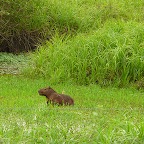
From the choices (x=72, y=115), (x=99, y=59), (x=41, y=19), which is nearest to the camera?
(x=72, y=115)

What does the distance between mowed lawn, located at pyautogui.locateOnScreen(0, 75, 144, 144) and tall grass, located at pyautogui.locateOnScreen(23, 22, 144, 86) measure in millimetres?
451

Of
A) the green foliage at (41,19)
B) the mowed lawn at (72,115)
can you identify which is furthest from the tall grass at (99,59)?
the green foliage at (41,19)

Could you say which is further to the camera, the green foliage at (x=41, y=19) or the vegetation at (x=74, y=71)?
the green foliage at (x=41, y=19)

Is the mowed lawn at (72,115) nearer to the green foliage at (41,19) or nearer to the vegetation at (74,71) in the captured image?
the vegetation at (74,71)

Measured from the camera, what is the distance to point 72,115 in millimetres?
8602

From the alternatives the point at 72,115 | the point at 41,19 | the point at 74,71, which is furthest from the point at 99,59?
the point at 41,19

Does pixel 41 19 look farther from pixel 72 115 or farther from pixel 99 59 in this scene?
pixel 72 115

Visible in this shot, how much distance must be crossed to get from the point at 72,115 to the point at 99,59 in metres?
4.38

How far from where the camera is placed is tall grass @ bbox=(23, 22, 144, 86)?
12.6 meters

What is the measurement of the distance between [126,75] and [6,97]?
3167 millimetres

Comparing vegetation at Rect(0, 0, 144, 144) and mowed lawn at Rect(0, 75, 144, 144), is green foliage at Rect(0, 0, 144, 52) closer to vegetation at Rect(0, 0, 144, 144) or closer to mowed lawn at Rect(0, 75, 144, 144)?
vegetation at Rect(0, 0, 144, 144)

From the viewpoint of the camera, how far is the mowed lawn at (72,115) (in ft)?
21.4

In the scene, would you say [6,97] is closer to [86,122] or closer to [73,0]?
[86,122]

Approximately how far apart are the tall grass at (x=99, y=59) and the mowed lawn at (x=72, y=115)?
451 millimetres
